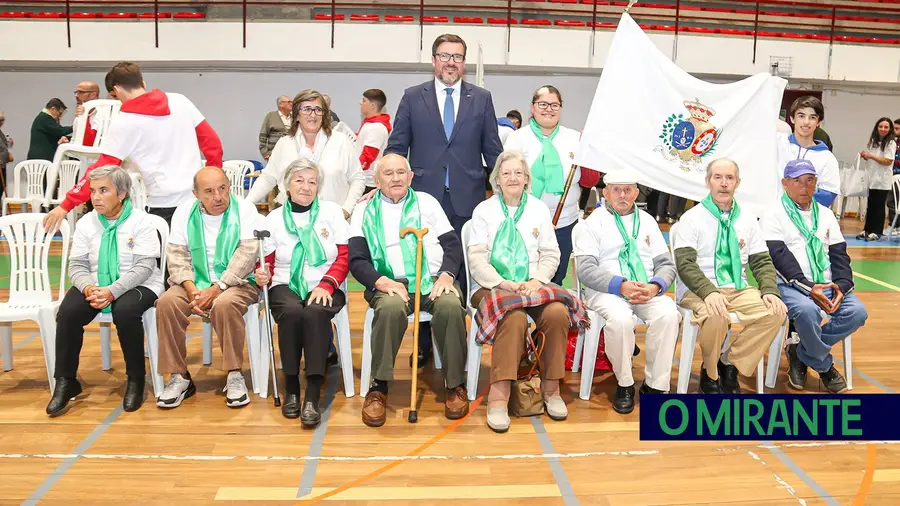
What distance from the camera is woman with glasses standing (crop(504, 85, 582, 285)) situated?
4.12m

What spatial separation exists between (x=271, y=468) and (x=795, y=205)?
3.02 metres

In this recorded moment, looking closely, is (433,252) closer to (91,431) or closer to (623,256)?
(623,256)

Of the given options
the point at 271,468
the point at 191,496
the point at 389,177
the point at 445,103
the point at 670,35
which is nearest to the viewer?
the point at 191,496

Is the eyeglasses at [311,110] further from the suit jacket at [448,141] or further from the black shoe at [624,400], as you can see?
the black shoe at [624,400]

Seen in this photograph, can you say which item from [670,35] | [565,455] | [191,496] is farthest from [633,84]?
[670,35]

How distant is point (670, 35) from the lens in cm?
1155

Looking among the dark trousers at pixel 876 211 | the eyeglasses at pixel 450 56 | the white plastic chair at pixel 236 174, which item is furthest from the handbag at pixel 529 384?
the dark trousers at pixel 876 211

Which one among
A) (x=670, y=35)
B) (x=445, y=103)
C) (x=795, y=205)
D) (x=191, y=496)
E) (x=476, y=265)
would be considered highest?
(x=670, y=35)

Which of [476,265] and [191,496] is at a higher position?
[476,265]

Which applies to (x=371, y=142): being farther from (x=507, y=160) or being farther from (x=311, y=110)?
(x=507, y=160)

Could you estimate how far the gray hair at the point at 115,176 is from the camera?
360cm

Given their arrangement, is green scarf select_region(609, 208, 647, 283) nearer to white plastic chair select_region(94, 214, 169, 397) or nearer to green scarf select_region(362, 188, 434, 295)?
green scarf select_region(362, 188, 434, 295)

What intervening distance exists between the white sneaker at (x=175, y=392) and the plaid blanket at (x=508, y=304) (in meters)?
1.47

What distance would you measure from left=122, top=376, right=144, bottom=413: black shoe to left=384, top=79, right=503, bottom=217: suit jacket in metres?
1.70
